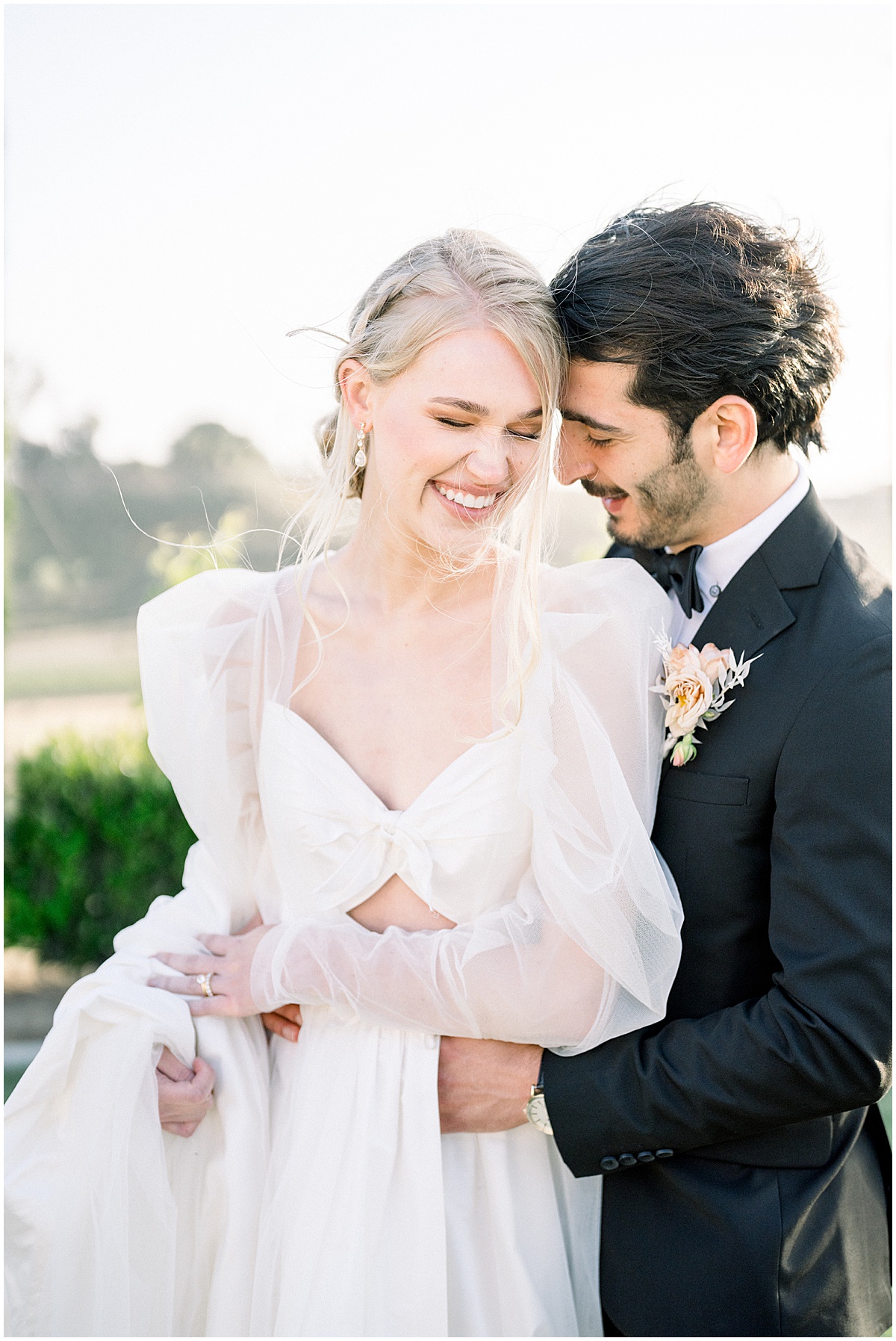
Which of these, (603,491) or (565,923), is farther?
(603,491)

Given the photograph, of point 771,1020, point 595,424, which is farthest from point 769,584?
point 771,1020

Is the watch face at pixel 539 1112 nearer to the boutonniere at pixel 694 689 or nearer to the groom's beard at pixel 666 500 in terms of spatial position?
the boutonniere at pixel 694 689

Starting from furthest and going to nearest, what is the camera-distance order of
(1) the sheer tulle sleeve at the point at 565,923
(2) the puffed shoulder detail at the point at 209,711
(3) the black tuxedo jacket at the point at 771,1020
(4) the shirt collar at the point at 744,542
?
(2) the puffed shoulder detail at the point at 209,711
(4) the shirt collar at the point at 744,542
(1) the sheer tulle sleeve at the point at 565,923
(3) the black tuxedo jacket at the point at 771,1020

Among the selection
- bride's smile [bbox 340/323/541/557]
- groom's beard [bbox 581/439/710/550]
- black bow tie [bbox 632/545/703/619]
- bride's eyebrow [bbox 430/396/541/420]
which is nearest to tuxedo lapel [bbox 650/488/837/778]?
black bow tie [bbox 632/545/703/619]

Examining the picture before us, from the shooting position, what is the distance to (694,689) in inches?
78.6

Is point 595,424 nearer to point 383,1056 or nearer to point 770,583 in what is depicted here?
point 770,583

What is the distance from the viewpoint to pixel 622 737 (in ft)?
6.80

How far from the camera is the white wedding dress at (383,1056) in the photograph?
6.61ft

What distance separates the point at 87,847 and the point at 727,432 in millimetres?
4439

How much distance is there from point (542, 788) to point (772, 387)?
1.03 m

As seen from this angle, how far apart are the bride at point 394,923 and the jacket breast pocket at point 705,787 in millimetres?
47

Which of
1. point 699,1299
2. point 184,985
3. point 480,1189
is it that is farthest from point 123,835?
point 699,1299

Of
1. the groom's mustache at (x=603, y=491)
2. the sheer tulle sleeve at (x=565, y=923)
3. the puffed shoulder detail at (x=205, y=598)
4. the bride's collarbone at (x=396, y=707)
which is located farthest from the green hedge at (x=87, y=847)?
the groom's mustache at (x=603, y=491)

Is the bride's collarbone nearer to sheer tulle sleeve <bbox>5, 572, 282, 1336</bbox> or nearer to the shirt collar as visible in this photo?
sheer tulle sleeve <bbox>5, 572, 282, 1336</bbox>
